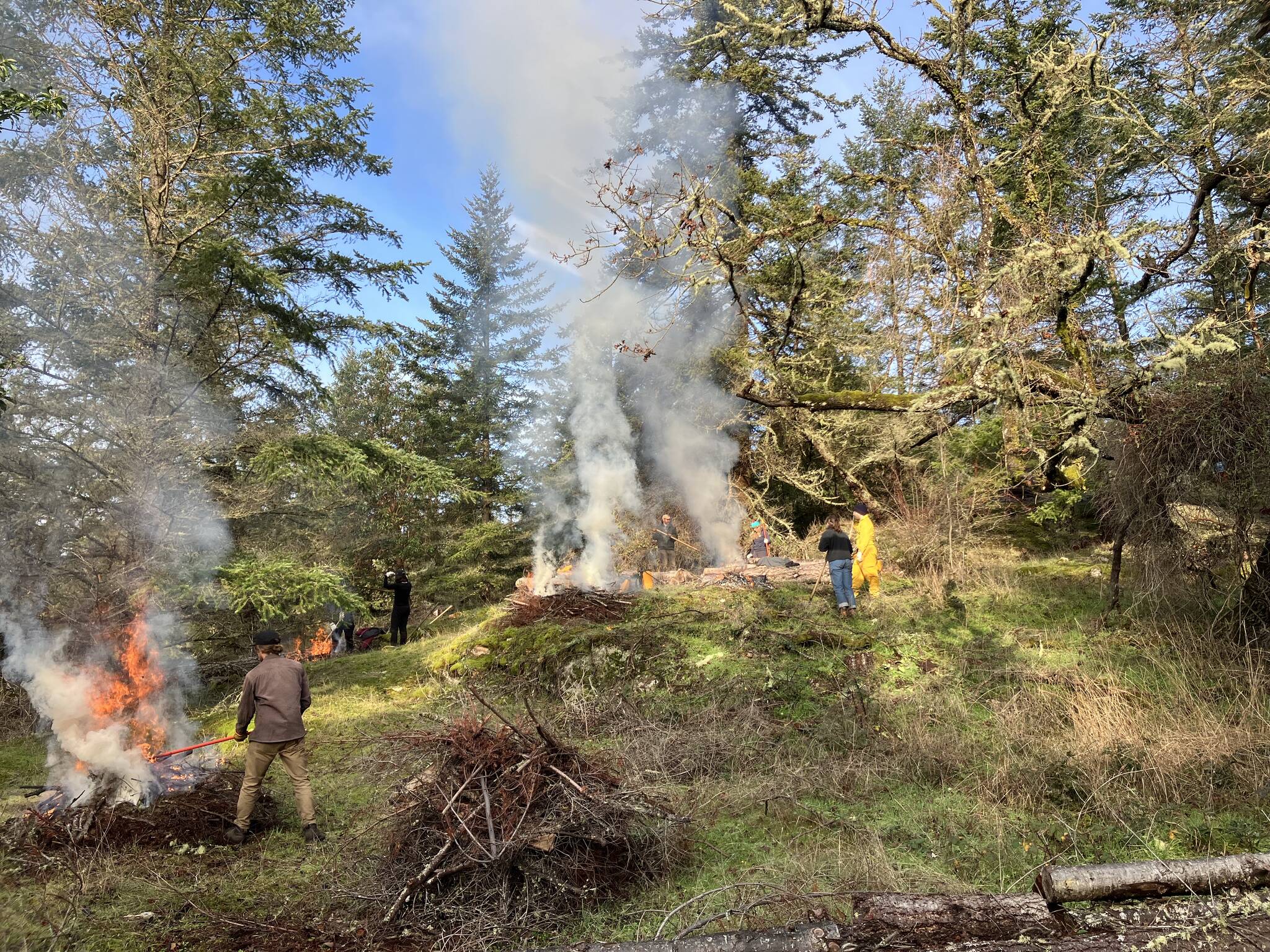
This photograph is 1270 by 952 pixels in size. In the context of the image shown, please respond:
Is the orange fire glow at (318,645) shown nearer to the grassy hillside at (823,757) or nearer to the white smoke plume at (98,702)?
the grassy hillside at (823,757)

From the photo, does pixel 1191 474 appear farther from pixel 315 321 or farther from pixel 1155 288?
pixel 315 321

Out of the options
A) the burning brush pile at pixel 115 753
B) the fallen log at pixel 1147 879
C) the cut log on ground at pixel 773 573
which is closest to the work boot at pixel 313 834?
the burning brush pile at pixel 115 753

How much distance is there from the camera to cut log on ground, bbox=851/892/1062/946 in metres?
3.11

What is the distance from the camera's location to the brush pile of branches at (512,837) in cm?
411

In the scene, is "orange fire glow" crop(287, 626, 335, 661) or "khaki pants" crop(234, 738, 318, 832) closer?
"khaki pants" crop(234, 738, 318, 832)

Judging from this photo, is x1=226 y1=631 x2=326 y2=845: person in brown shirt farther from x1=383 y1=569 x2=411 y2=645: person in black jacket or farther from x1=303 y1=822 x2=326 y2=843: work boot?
x1=383 y1=569 x2=411 y2=645: person in black jacket

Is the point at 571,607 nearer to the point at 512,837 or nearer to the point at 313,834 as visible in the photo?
the point at 313,834

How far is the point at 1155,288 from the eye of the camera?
811cm

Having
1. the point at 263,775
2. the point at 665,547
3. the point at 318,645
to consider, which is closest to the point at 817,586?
the point at 665,547

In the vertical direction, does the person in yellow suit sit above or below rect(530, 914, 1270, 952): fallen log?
above

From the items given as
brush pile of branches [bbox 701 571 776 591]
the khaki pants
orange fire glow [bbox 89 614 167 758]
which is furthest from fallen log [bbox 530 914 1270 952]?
brush pile of branches [bbox 701 571 776 591]

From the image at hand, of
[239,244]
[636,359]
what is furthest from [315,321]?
[636,359]

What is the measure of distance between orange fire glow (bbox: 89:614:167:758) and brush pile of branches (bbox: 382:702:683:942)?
13.3 ft

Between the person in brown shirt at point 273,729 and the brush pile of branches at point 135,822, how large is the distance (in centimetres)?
17
